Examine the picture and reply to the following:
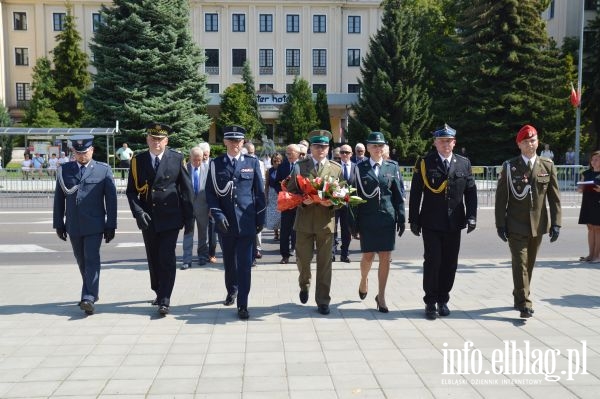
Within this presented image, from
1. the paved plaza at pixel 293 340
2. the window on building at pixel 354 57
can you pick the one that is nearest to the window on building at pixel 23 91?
the window on building at pixel 354 57

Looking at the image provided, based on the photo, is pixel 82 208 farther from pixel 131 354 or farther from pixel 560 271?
pixel 560 271

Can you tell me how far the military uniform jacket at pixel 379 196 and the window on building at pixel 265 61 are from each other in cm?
5986

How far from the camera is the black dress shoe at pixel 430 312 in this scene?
6.77m

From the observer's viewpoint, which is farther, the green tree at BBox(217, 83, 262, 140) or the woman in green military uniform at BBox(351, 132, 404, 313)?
the green tree at BBox(217, 83, 262, 140)

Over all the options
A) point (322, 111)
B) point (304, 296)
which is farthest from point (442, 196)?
point (322, 111)

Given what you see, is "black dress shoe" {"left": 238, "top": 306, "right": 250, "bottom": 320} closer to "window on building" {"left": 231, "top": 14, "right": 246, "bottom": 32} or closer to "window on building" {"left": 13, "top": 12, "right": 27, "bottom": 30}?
"window on building" {"left": 231, "top": 14, "right": 246, "bottom": 32}

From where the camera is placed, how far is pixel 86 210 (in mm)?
7047

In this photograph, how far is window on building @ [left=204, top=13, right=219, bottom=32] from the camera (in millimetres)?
64438

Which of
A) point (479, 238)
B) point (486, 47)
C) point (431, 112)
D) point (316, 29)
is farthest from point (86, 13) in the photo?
point (479, 238)

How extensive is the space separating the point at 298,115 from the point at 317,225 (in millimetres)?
40670

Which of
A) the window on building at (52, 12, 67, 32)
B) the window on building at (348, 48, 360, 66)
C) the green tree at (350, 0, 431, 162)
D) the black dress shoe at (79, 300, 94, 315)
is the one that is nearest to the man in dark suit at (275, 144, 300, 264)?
the black dress shoe at (79, 300, 94, 315)

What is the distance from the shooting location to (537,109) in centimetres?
3569

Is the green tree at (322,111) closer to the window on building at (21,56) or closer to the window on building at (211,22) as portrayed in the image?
the window on building at (211,22)

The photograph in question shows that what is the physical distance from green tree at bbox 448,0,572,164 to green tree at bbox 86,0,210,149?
1720 centimetres
